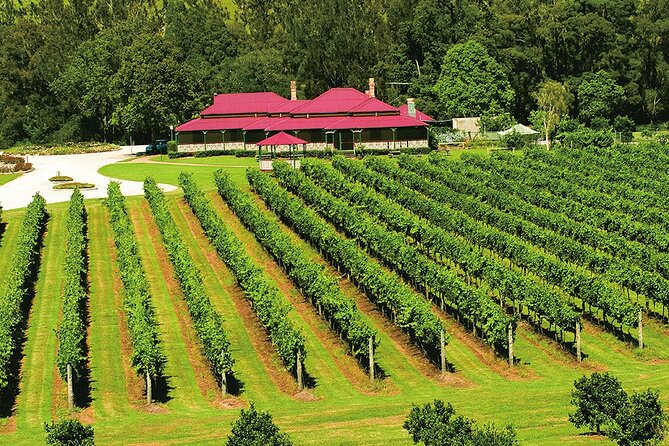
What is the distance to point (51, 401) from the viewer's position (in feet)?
148

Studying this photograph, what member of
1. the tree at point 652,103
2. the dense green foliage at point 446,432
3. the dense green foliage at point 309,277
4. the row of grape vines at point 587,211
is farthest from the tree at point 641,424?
the tree at point 652,103

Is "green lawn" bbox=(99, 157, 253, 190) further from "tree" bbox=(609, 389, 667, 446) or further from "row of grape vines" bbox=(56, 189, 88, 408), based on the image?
"tree" bbox=(609, 389, 667, 446)

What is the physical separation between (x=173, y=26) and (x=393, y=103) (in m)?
46.4

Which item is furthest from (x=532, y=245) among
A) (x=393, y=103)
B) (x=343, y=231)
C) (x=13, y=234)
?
(x=393, y=103)

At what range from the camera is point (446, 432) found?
1297 inches

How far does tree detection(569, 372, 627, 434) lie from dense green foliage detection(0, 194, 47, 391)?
2235 centimetres

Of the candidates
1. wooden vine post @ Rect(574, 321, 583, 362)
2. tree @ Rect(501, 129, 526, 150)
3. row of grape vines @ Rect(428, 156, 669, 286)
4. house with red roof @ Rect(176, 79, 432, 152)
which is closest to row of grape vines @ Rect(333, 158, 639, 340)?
wooden vine post @ Rect(574, 321, 583, 362)

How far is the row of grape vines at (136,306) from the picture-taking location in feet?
148

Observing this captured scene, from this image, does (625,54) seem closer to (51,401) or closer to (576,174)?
(576,174)

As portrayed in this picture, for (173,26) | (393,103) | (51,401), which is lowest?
(51,401)

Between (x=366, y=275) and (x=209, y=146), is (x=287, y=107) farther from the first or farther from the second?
(x=366, y=275)

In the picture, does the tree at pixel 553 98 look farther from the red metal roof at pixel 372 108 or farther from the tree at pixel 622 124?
the red metal roof at pixel 372 108

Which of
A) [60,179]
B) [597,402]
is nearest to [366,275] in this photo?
[597,402]

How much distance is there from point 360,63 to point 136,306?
107m
